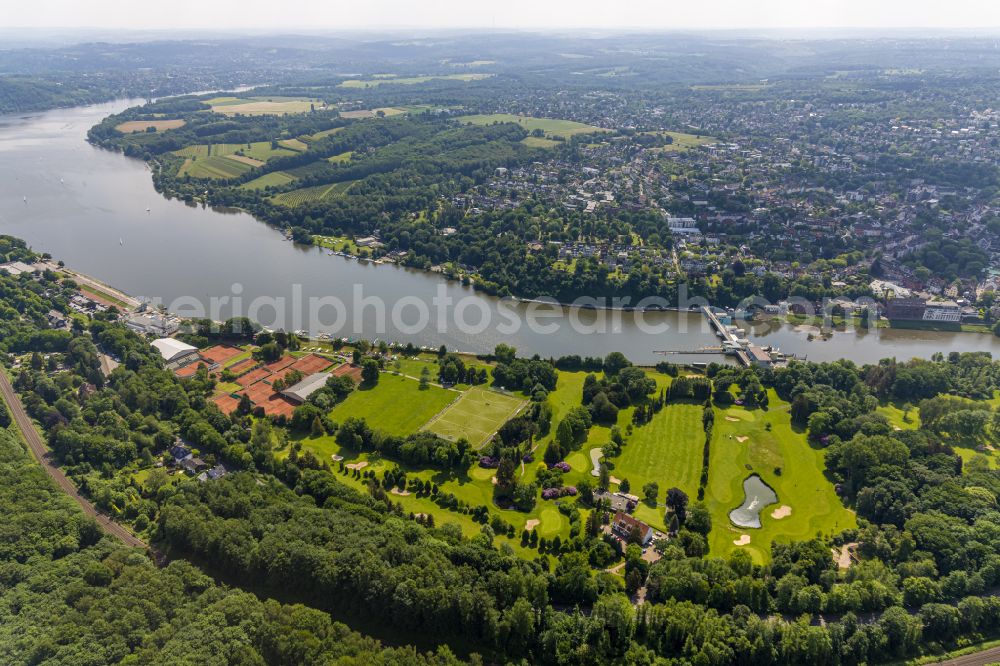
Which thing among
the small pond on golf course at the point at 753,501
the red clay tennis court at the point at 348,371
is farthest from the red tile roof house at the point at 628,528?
the red clay tennis court at the point at 348,371

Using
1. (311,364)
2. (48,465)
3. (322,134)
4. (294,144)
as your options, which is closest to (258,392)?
(311,364)

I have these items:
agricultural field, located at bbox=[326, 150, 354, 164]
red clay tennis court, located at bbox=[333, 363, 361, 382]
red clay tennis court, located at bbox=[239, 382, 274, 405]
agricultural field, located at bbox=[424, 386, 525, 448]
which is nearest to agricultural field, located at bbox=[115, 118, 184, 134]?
agricultural field, located at bbox=[326, 150, 354, 164]

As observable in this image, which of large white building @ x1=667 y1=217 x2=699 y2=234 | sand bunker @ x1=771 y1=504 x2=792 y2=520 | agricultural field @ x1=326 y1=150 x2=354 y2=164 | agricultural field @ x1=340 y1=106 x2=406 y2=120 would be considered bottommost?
sand bunker @ x1=771 y1=504 x2=792 y2=520

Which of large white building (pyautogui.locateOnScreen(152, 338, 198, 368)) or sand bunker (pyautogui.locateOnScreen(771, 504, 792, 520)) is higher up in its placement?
large white building (pyautogui.locateOnScreen(152, 338, 198, 368))

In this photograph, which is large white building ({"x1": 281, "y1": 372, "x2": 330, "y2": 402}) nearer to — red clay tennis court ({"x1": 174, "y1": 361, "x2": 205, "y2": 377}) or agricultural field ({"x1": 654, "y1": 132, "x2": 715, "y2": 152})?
red clay tennis court ({"x1": 174, "y1": 361, "x2": 205, "y2": 377})

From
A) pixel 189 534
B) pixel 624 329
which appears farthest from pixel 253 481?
pixel 624 329

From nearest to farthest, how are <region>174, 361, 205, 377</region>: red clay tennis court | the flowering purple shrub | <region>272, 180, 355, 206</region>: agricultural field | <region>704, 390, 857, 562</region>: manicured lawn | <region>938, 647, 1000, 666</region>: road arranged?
<region>938, 647, 1000, 666</region>: road < <region>704, 390, 857, 562</region>: manicured lawn < the flowering purple shrub < <region>174, 361, 205, 377</region>: red clay tennis court < <region>272, 180, 355, 206</region>: agricultural field
